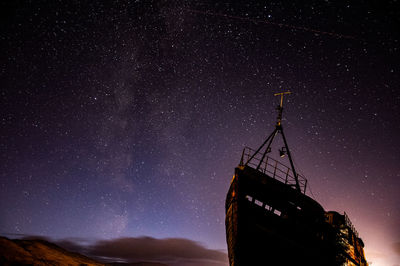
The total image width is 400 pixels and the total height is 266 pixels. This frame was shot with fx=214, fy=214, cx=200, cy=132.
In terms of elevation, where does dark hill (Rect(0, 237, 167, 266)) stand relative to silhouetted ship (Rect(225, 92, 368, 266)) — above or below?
below

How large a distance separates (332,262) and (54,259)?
13.1 meters

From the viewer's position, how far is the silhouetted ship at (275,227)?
8.23 meters

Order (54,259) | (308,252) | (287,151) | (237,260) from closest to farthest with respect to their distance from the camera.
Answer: (237,260)
(308,252)
(54,259)
(287,151)

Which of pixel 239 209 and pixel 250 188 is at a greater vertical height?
pixel 250 188

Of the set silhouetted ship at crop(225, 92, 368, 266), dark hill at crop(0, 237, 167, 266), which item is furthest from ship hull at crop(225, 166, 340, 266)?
dark hill at crop(0, 237, 167, 266)

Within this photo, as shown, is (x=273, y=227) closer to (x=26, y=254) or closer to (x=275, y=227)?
(x=275, y=227)

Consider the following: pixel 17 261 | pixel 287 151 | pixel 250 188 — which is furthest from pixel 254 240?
pixel 17 261

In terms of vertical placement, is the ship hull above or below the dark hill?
above

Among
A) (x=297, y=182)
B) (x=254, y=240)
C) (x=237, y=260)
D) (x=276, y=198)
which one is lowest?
(x=237, y=260)

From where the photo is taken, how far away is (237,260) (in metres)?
7.79

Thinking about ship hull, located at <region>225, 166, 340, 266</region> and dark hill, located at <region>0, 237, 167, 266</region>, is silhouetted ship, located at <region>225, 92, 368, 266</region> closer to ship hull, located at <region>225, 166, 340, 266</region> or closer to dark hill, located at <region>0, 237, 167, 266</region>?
ship hull, located at <region>225, 166, 340, 266</region>

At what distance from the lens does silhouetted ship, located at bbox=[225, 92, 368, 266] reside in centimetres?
823

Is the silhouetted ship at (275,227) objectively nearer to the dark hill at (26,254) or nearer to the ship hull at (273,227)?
the ship hull at (273,227)

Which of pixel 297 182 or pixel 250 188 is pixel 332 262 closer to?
pixel 297 182
